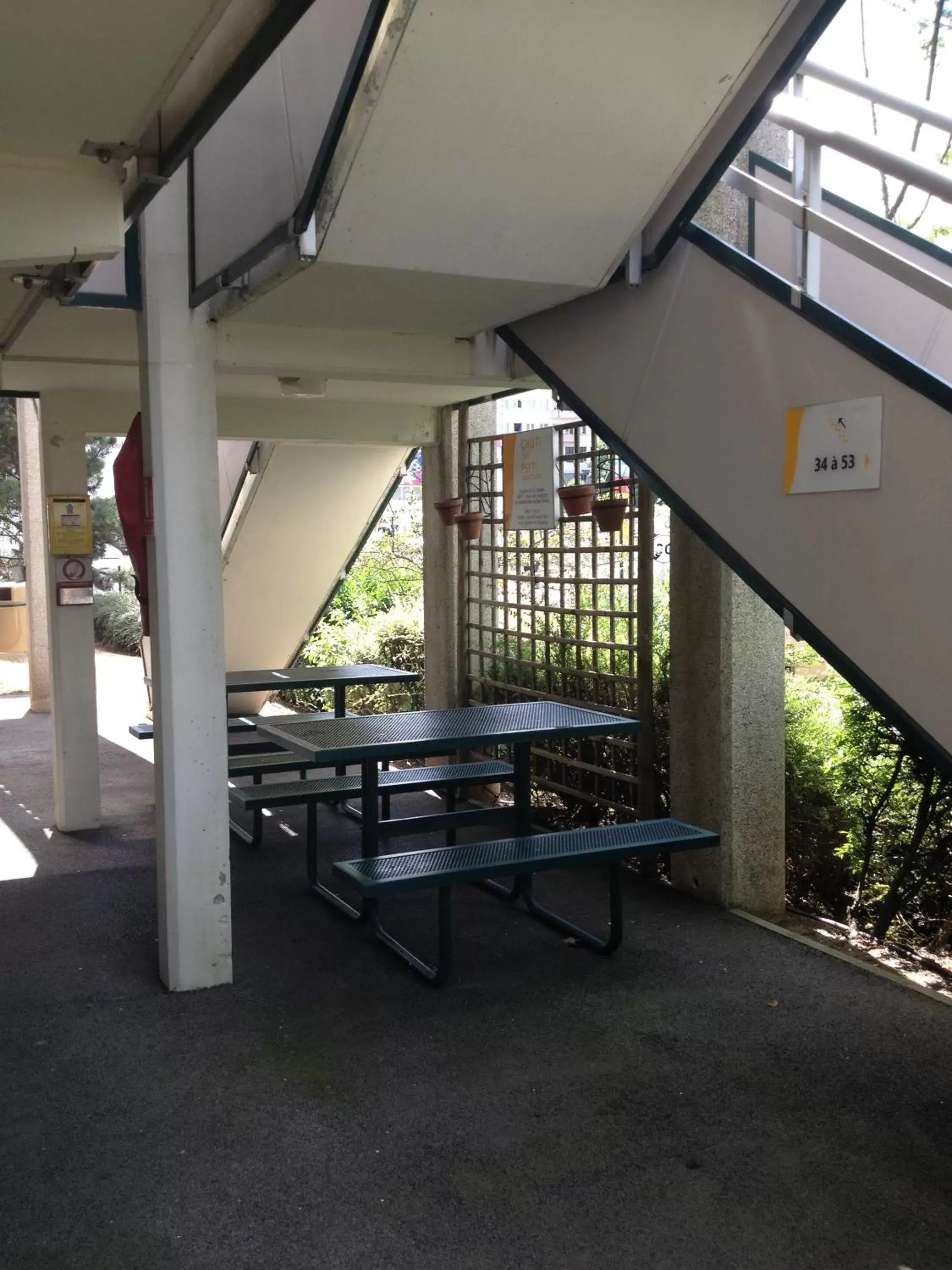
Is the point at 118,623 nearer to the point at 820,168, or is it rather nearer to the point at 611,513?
the point at 611,513

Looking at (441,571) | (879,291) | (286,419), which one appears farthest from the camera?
(441,571)

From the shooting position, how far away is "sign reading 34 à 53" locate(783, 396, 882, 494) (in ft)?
9.61

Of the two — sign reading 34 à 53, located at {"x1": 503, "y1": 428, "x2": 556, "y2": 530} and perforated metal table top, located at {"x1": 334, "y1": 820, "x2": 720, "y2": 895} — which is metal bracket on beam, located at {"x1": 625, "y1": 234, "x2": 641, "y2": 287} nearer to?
perforated metal table top, located at {"x1": 334, "y1": 820, "x2": 720, "y2": 895}

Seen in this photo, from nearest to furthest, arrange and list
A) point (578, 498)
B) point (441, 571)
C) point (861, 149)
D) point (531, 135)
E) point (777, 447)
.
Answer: point (861, 149), point (531, 135), point (777, 447), point (578, 498), point (441, 571)

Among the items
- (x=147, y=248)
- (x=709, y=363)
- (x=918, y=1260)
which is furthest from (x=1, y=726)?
(x=918, y=1260)

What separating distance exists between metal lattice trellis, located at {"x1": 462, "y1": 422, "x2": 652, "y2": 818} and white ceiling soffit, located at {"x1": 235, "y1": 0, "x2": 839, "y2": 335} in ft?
7.57

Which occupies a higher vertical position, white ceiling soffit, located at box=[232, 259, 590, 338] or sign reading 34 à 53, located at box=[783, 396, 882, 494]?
white ceiling soffit, located at box=[232, 259, 590, 338]

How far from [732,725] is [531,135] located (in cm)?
279

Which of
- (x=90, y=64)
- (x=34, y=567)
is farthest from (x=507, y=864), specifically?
(x=34, y=567)

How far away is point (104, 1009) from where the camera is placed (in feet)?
13.4

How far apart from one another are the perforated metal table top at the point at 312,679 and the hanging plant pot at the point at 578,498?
66.7 inches

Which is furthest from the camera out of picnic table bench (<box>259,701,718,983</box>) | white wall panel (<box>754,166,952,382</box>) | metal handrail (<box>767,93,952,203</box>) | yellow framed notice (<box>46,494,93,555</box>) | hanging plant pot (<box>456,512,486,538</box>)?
hanging plant pot (<box>456,512,486,538</box>)

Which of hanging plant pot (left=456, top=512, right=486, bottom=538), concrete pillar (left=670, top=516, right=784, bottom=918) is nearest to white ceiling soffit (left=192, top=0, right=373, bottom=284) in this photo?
concrete pillar (left=670, top=516, right=784, bottom=918)

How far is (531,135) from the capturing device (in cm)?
314
